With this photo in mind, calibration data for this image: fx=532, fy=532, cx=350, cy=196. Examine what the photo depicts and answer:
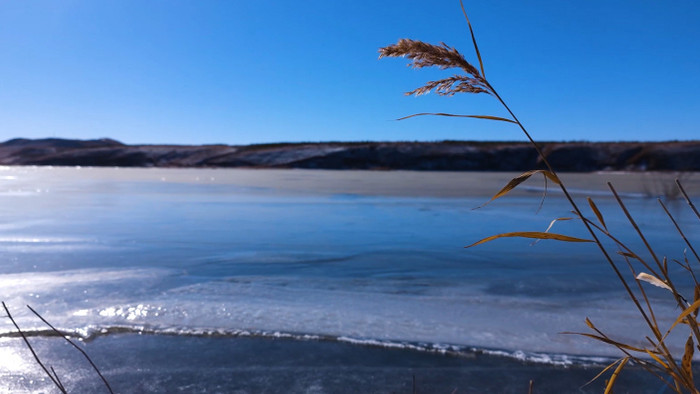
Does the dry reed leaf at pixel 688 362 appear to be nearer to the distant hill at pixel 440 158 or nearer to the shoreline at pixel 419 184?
the shoreline at pixel 419 184

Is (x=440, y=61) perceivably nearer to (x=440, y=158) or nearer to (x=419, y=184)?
(x=419, y=184)

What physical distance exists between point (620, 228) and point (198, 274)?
18.4 ft

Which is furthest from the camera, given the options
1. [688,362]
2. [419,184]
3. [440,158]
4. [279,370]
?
[440,158]

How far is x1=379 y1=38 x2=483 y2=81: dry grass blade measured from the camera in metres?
1.11

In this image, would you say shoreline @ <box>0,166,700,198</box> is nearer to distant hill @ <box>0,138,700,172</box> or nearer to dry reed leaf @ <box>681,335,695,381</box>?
dry reed leaf @ <box>681,335,695,381</box>

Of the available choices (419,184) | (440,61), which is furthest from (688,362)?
(419,184)

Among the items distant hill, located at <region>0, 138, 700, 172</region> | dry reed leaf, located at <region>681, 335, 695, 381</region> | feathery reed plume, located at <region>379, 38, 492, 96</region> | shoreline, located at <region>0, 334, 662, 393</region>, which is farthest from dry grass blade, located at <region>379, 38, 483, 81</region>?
distant hill, located at <region>0, 138, 700, 172</region>

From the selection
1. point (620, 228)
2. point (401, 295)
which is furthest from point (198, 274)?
point (620, 228)

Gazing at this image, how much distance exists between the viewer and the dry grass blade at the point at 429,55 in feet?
3.65

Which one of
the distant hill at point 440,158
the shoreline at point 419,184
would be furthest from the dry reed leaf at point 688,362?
the distant hill at point 440,158

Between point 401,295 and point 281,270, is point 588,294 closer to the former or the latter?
point 401,295

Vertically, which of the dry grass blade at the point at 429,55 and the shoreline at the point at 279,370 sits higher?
the dry grass blade at the point at 429,55

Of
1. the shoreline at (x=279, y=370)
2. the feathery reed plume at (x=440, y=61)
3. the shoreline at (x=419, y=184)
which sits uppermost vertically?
the feathery reed plume at (x=440, y=61)

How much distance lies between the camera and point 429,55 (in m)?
1.15
